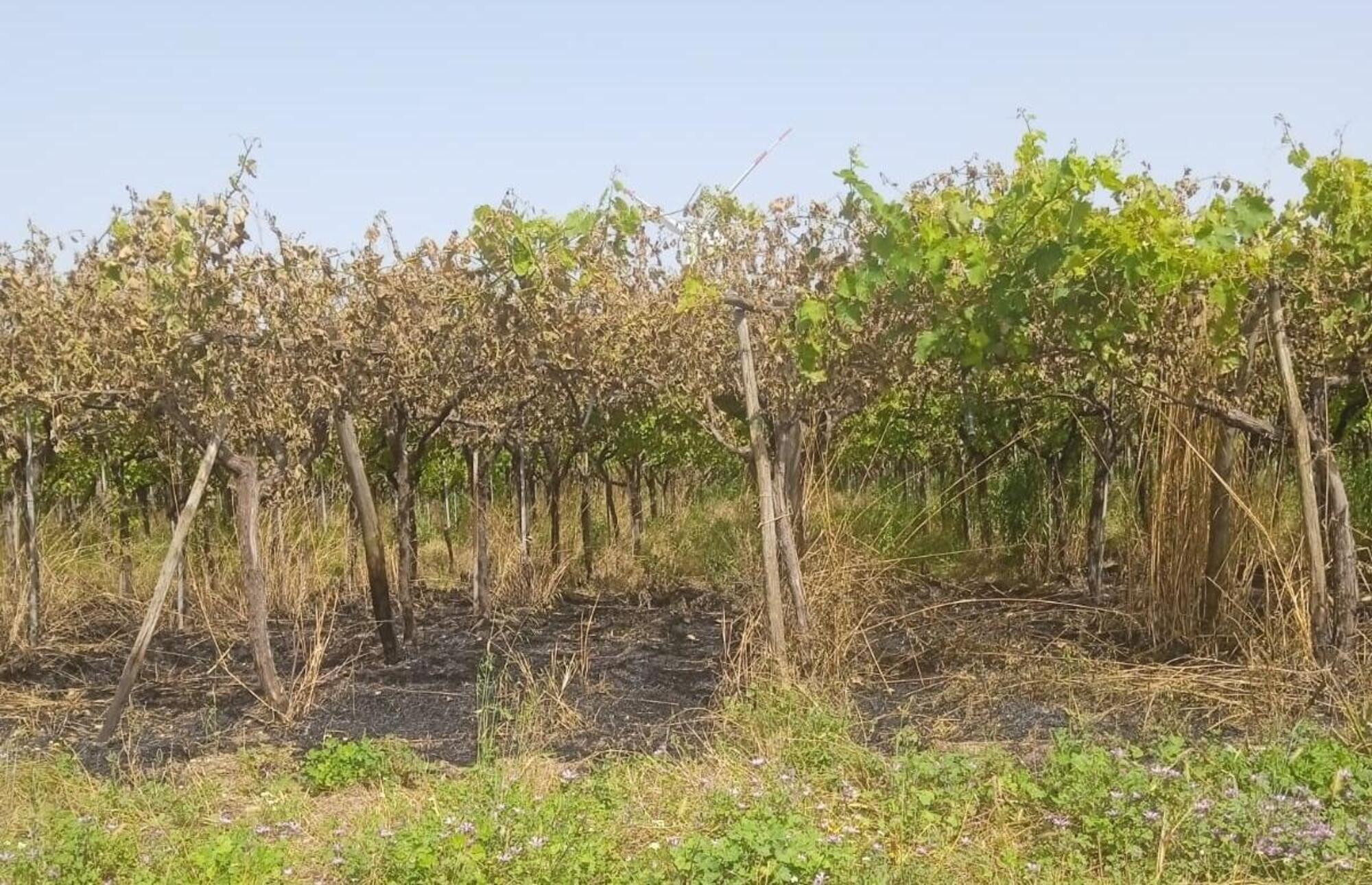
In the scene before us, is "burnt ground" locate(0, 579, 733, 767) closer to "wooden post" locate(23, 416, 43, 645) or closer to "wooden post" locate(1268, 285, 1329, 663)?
"wooden post" locate(23, 416, 43, 645)

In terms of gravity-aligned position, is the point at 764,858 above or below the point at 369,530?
below

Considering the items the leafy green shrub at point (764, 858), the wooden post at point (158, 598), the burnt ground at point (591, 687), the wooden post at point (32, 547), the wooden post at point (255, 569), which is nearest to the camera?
the leafy green shrub at point (764, 858)

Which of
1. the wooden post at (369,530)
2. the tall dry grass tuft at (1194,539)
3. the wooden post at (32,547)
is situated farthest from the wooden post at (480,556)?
the tall dry grass tuft at (1194,539)

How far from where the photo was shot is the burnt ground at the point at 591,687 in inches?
198

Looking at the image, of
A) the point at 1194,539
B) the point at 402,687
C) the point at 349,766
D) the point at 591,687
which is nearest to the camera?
the point at 349,766

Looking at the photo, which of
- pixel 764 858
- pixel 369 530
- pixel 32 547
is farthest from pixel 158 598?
pixel 32 547

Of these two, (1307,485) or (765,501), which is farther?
(765,501)

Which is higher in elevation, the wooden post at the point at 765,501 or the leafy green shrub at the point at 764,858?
the wooden post at the point at 765,501

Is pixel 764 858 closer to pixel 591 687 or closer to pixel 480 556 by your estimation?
pixel 591 687

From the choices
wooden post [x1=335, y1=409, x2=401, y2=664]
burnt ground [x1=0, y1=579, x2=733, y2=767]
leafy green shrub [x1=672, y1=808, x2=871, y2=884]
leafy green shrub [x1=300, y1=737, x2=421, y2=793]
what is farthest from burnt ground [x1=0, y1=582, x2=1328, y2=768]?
leafy green shrub [x1=672, y1=808, x2=871, y2=884]

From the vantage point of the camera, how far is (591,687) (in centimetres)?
602

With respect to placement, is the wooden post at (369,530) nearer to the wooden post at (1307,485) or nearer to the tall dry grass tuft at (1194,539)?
the tall dry grass tuft at (1194,539)

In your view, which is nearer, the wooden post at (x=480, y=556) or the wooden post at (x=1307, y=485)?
the wooden post at (x=1307, y=485)

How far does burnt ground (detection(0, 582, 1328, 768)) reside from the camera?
16.5 ft
